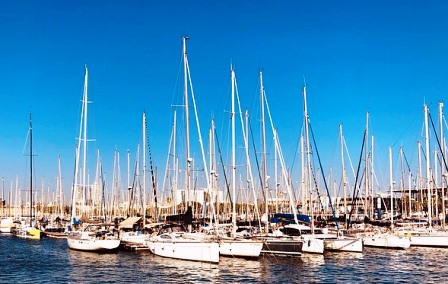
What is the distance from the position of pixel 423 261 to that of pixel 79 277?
28416 mm

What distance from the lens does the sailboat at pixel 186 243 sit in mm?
39844

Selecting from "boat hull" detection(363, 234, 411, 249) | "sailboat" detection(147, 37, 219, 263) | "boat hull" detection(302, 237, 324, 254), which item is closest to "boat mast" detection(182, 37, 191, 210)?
"sailboat" detection(147, 37, 219, 263)

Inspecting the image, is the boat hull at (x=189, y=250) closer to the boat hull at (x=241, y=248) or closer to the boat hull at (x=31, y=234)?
the boat hull at (x=241, y=248)

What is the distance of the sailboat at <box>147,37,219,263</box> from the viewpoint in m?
39.8

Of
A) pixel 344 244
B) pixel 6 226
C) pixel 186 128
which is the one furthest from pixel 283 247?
pixel 6 226

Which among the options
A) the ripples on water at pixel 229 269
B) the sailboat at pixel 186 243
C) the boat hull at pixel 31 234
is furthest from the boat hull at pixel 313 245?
the boat hull at pixel 31 234

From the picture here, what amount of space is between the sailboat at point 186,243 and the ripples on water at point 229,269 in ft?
2.25

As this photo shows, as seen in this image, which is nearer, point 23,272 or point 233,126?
point 23,272

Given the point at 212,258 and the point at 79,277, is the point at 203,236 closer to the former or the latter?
the point at 212,258

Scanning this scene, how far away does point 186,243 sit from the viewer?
4128 cm

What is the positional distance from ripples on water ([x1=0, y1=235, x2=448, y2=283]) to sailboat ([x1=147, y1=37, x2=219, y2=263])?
27.0 inches

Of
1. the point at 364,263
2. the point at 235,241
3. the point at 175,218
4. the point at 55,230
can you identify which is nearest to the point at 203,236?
the point at 235,241

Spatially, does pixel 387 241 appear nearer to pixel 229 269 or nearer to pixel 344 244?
pixel 344 244

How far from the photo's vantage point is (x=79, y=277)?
117 feet
